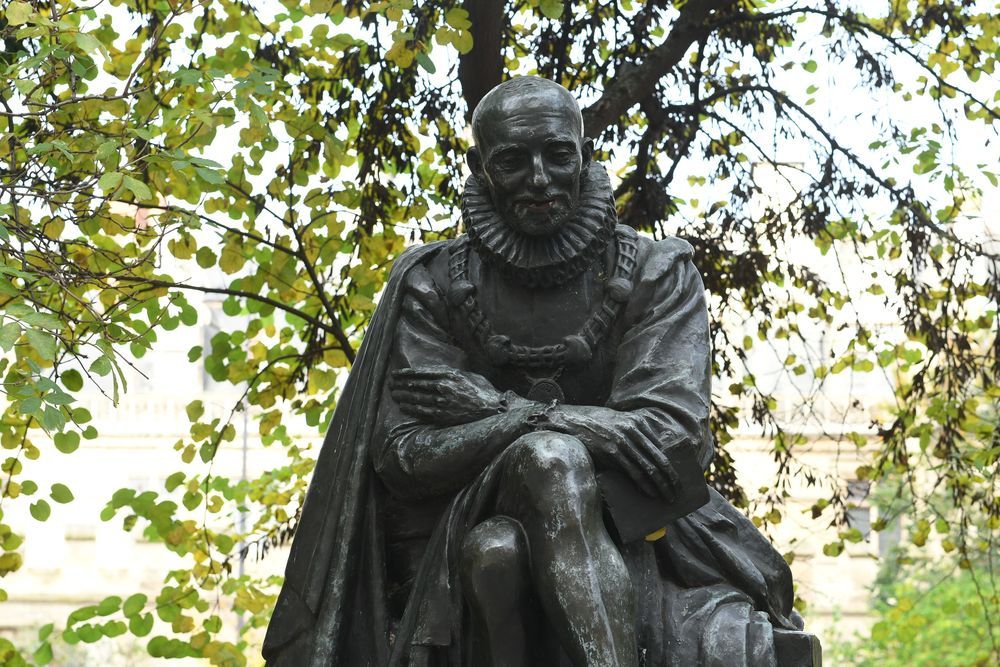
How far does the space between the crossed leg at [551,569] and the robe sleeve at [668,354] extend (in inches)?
12.9

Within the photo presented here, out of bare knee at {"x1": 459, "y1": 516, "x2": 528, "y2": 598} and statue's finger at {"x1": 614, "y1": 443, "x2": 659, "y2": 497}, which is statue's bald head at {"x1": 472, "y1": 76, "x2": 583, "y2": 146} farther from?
bare knee at {"x1": 459, "y1": 516, "x2": 528, "y2": 598}

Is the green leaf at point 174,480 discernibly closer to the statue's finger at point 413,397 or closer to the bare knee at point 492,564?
the statue's finger at point 413,397

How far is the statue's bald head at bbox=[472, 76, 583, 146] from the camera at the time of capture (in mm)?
4836

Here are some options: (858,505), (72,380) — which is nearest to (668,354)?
(72,380)

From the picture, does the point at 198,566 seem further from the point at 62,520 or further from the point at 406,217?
the point at 62,520

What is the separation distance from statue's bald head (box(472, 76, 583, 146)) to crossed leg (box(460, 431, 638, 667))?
1.00 metres

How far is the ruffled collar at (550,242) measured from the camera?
16.2 ft

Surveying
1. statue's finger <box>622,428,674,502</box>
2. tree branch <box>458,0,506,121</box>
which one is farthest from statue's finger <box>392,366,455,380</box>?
tree branch <box>458,0,506,121</box>

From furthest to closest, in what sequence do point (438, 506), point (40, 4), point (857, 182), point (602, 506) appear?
point (857, 182) → point (40, 4) → point (438, 506) → point (602, 506)

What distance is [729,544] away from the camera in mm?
4816

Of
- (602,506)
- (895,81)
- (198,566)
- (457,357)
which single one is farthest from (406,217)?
(602,506)

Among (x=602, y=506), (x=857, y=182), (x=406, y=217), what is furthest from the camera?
(x=857, y=182)

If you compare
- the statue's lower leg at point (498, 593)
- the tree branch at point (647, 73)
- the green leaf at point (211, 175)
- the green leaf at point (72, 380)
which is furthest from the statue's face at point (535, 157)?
the tree branch at point (647, 73)

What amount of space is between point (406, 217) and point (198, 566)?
7.04 feet
